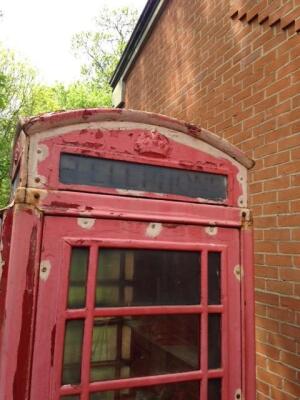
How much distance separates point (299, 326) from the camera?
2447 millimetres

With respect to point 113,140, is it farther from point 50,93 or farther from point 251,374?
point 50,93

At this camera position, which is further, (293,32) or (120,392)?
(293,32)

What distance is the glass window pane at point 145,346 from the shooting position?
169 cm

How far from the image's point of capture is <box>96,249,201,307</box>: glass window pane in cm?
164

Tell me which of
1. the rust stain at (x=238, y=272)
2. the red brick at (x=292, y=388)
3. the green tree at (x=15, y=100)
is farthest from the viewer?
the green tree at (x=15, y=100)

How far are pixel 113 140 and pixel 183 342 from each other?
96cm

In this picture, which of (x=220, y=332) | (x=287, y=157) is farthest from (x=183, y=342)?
(x=287, y=157)

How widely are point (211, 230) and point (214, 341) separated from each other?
1.69 ft

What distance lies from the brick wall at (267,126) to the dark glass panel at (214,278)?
2.93ft

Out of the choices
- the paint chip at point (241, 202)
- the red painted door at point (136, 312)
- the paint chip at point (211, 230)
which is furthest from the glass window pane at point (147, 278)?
the paint chip at point (241, 202)

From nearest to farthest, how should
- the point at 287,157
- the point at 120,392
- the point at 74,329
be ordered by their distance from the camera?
the point at 74,329
the point at 120,392
the point at 287,157

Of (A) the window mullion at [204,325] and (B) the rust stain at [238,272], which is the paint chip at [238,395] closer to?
(A) the window mullion at [204,325]

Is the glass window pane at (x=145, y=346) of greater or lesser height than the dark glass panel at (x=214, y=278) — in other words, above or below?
below

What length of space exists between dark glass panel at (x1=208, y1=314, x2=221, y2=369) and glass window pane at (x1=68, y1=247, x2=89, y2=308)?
0.62 m
